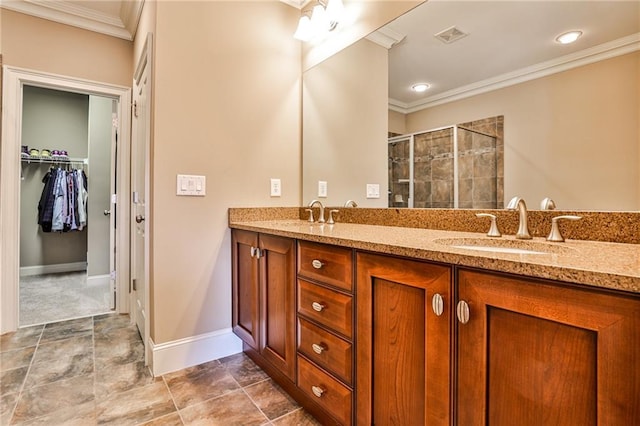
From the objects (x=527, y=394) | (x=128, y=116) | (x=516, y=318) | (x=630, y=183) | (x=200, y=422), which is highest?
(x=128, y=116)

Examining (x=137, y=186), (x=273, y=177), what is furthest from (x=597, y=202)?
(x=137, y=186)

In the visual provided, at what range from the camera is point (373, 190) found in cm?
197

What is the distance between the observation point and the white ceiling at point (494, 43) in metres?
1.13

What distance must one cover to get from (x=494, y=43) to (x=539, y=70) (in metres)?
0.25

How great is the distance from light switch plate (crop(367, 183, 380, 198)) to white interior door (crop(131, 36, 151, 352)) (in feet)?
4.37

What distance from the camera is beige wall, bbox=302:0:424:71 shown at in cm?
178

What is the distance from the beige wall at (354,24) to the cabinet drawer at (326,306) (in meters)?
1.51

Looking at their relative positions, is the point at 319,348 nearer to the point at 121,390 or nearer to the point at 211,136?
the point at 121,390

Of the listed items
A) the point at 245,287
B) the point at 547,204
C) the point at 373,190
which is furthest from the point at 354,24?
the point at 245,287

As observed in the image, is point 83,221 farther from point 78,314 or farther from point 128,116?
point 128,116

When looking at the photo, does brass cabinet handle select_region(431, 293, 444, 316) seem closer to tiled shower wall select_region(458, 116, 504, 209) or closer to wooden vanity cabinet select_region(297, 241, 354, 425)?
wooden vanity cabinet select_region(297, 241, 354, 425)

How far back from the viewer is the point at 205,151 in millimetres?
2006

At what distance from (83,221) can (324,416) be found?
4680 mm

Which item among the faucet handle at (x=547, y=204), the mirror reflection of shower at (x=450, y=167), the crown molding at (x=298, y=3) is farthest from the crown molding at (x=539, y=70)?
the crown molding at (x=298, y=3)
